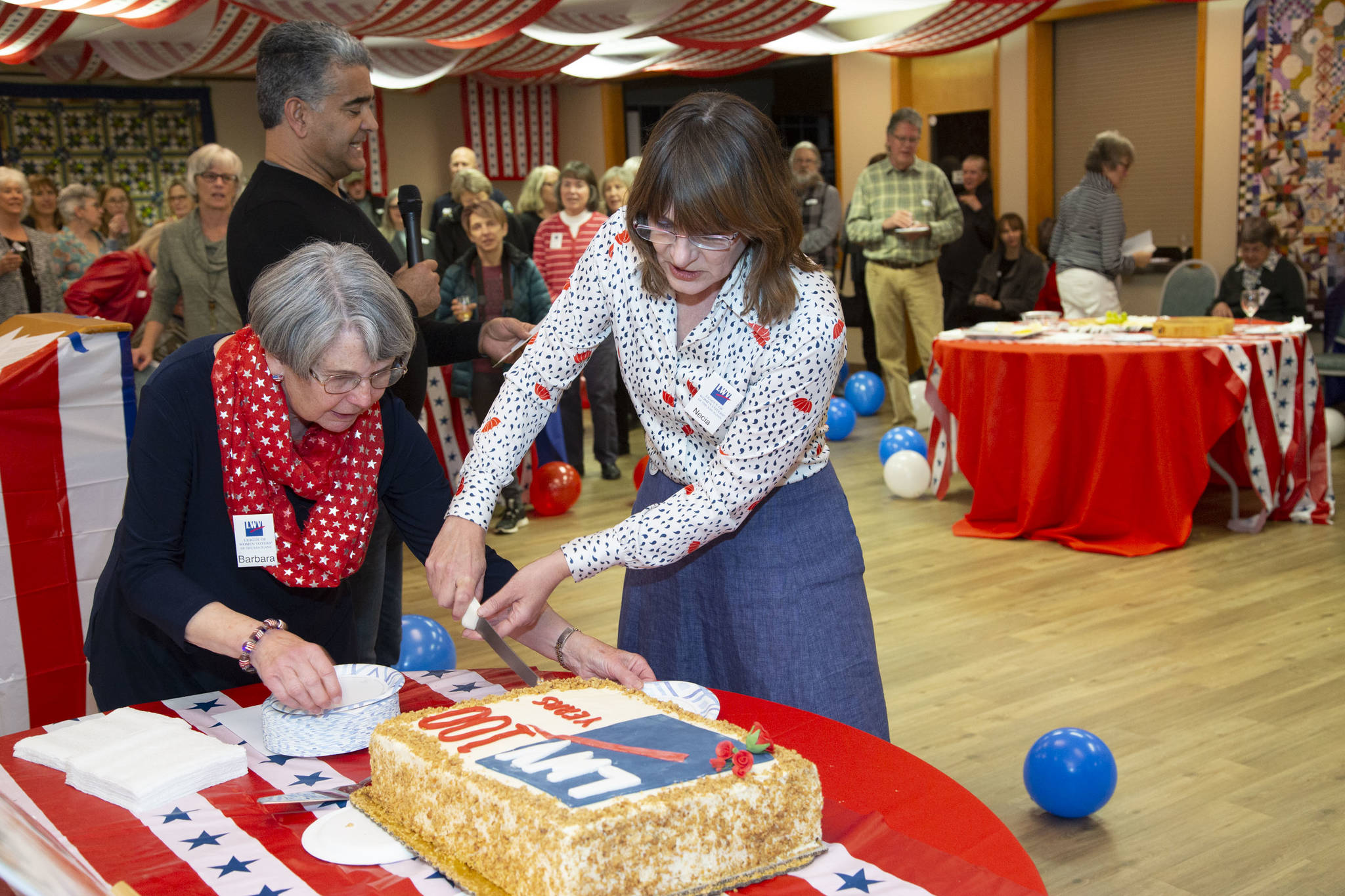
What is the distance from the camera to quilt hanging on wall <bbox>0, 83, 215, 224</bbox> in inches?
435

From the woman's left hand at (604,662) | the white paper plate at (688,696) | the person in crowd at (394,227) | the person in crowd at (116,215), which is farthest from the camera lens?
the person in crowd at (116,215)

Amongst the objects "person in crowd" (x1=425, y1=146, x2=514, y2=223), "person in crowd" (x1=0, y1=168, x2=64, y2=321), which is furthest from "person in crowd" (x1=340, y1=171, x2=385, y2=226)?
"person in crowd" (x1=0, y1=168, x2=64, y2=321)

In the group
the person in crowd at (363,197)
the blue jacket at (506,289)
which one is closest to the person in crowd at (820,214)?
the person in crowd at (363,197)

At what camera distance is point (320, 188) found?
2.40 m

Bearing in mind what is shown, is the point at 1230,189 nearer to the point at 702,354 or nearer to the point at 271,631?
the point at 702,354

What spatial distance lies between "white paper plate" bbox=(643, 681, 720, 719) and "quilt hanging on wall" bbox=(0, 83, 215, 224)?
11.5 meters

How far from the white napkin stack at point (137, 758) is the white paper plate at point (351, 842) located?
18 centimetres

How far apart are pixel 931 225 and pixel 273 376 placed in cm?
560

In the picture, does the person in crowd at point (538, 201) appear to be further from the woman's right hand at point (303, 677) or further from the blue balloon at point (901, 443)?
the woman's right hand at point (303, 677)

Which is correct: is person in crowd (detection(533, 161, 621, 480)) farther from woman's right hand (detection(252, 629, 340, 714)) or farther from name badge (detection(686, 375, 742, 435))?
woman's right hand (detection(252, 629, 340, 714))

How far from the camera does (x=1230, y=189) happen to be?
802 centimetres

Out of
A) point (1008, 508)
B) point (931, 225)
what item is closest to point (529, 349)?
point (1008, 508)

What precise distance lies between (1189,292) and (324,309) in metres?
5.94

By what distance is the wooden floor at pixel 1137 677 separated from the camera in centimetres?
243
